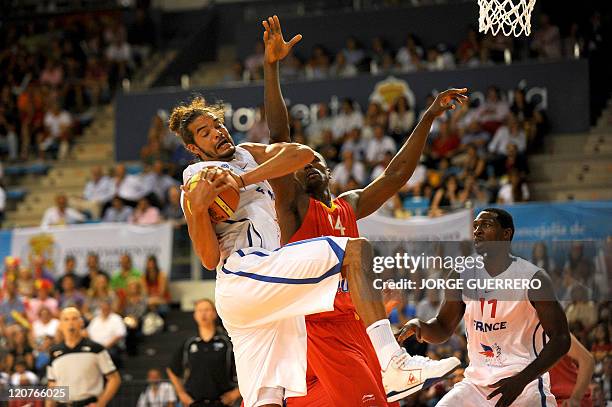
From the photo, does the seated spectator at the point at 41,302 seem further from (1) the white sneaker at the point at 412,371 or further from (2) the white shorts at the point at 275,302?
(1) the white sneaker at the point at 412,371

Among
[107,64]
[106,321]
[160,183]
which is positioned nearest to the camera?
[106,321]

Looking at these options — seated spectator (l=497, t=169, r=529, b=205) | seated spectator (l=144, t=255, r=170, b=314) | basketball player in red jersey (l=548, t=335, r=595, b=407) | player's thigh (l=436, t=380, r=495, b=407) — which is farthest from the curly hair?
seated spectator (l=144, t=255, r=170, b=314)

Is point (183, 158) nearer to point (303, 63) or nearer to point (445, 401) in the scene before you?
point (303, 63)

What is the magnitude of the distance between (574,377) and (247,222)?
299 centimetres

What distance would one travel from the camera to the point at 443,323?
24.9 feet

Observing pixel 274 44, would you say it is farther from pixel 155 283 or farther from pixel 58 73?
pixel 58 73

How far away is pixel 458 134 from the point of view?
50.3 ft

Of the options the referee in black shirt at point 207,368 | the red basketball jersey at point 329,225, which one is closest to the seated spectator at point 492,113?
the referee in black shirt at point 207,368

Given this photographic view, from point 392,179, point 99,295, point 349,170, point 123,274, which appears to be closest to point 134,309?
point 99,295

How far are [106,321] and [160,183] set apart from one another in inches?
131

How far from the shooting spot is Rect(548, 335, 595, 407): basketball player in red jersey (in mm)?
7633

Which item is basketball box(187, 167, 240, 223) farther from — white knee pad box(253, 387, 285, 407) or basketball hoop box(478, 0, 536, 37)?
basketball hoop box(478, 0, 536, 37)

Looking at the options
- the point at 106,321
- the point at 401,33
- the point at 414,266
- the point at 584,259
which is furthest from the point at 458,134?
the point at 414,266

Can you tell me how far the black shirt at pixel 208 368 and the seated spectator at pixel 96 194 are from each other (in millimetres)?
6744
